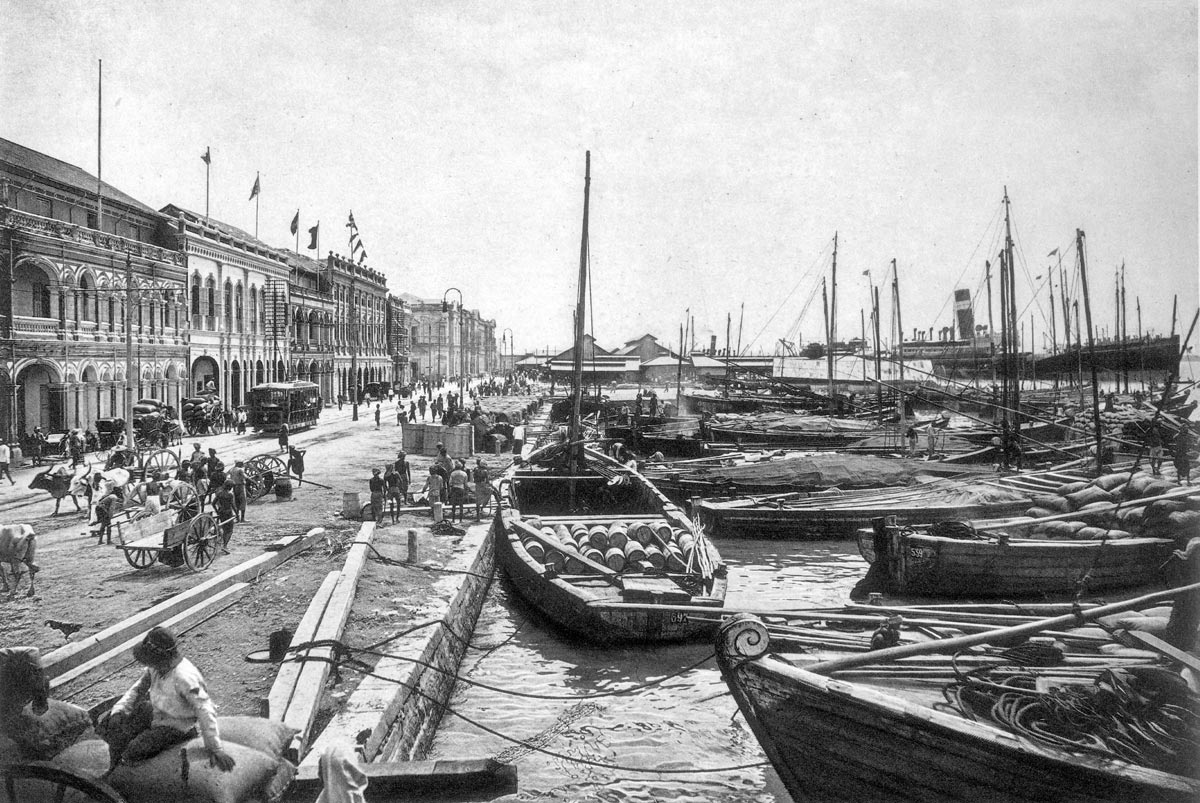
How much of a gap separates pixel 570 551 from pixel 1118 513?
40.0ft

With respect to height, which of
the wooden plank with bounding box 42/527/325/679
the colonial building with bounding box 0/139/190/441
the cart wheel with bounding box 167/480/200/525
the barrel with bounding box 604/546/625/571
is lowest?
the barrel with bounding box 604/546/625/571

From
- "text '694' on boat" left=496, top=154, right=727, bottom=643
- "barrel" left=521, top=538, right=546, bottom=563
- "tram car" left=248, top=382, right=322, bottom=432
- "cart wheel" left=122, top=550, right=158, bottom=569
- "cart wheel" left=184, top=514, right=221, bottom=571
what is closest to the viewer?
"text '694' on boat" left=496, top=154, right=727, bottom=643

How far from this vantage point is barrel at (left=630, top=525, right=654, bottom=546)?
50.3 ft

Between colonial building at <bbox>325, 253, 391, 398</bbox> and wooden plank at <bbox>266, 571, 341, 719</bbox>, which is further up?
colonial building at <bbox>325, 253, 391, 398</bbox>

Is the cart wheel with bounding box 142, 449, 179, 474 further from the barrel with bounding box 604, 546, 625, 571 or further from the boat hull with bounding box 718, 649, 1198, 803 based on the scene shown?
the boat hull with bounding box 718, 649, 1198, 803

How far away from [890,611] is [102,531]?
14.5 metres

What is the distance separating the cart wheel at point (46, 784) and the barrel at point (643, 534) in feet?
36.9

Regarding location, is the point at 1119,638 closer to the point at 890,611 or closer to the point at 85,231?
the point at 890,611

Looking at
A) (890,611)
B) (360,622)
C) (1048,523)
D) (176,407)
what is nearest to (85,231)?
(176,407)

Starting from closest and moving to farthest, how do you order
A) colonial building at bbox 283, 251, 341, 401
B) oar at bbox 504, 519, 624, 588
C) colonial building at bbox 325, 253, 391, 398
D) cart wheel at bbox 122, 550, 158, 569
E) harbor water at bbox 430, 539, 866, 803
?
1. harbor water at bbox 430, 539, 866, 803
2. cart wheel at bbox 122, 550, 158, 569
3. oar at bbox 504, 519, 624, 588
4. colonial building at bbox 283, 251, 341, 401
5. colonial building at bbox 325, 253, 391, 398

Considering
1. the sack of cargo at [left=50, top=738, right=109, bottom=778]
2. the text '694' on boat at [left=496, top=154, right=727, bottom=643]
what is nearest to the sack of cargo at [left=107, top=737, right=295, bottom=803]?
the sack of cargo at [left=50, top=738, right=109, bottom=778]

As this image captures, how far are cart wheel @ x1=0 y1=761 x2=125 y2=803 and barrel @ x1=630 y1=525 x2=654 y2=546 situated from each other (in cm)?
1126

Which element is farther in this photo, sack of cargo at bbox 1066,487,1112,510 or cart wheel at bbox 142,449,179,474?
cart wheel at bbox 142,449,179,474

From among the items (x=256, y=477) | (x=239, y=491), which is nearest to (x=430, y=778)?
(x=239, y=491)
